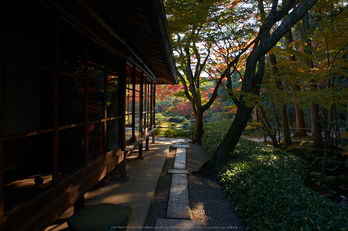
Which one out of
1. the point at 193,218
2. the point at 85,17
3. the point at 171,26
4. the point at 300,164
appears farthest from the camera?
A: the point at 300,164

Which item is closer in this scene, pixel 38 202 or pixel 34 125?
pixel 38 202

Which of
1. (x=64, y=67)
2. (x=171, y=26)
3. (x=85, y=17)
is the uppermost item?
(x=171, y=26)

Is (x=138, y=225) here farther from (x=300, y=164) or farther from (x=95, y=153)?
(x=300, y=164)

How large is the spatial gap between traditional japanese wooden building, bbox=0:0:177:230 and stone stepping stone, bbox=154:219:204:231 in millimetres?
1131

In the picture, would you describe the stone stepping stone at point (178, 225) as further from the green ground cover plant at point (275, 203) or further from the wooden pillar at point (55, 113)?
the wooden pillar at point (55, 113)

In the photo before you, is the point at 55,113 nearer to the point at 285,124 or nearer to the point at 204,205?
the point at 204,205

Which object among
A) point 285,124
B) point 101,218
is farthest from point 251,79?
point 285,124

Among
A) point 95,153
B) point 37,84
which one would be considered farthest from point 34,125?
point 95,153

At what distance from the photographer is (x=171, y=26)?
627 centimetres

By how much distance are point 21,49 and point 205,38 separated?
19.2 ft

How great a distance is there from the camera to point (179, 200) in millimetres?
3801

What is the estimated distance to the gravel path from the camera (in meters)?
3.19

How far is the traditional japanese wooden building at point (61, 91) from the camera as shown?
2029 millimetres

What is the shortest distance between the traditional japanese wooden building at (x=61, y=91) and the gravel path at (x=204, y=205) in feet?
3.64
